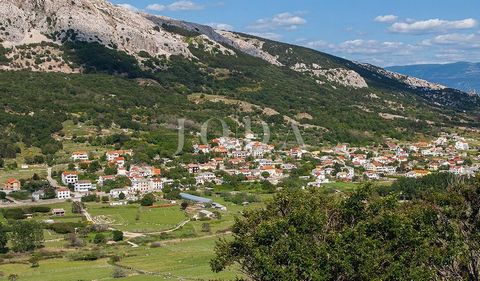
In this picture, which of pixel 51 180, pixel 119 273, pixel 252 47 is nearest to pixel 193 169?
pixel 51 180

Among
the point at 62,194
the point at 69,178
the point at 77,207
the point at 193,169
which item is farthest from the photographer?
the point at 193,169

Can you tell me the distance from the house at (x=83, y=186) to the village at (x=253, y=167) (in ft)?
0.09

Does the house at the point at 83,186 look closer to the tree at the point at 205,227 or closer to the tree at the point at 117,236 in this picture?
the tree at the point at 117,236

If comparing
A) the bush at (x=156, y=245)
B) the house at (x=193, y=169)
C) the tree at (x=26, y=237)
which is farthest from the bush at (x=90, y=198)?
the bush at (x=156, y=245)

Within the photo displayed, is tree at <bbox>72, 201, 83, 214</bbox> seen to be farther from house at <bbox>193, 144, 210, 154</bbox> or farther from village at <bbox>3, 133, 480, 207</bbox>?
house at <bbox>193, 144, 210, 154</bbox>

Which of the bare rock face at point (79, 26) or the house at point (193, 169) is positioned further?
the bare rock face at point (79, 26)

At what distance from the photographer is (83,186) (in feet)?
194

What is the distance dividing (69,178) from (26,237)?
20091 millimetres

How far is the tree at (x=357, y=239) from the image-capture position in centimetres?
1488

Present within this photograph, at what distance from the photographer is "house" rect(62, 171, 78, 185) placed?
5991cm

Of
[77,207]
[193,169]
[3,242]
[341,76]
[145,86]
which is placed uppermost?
[341,76]

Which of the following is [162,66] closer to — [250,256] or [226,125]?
[226,125]

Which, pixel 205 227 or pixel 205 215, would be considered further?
pixel 205 215

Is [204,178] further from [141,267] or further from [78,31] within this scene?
[78,31]
